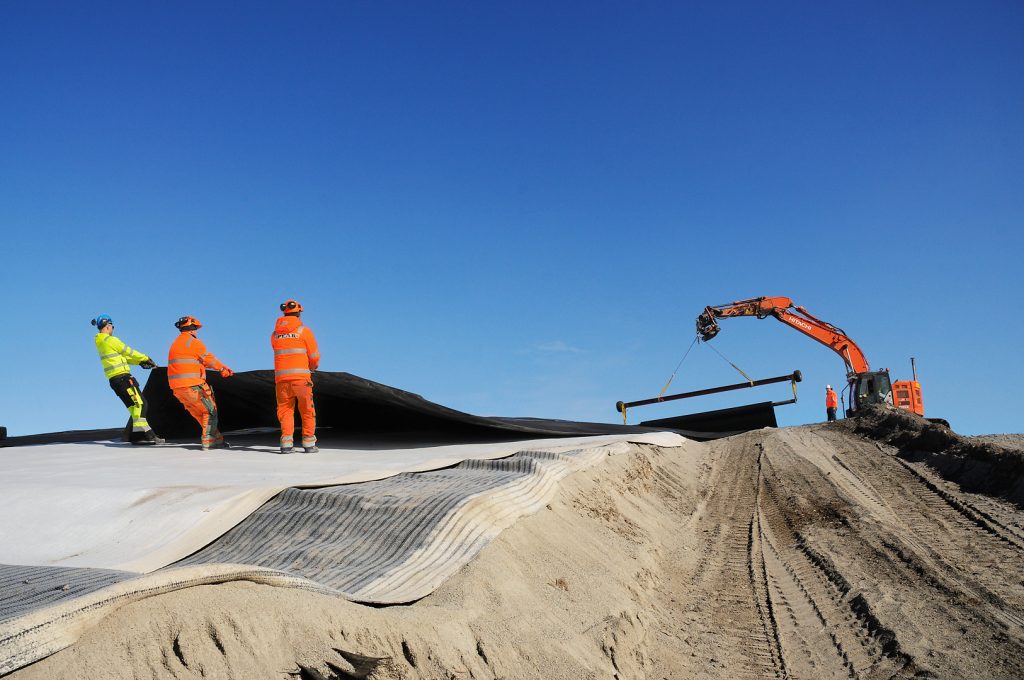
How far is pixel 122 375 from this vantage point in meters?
10.4

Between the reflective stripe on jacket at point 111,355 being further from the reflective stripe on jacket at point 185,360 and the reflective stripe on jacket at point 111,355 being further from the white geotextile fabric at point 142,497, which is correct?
the white geotextile fabric at point 142,497

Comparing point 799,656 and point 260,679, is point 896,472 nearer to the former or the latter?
point 799,656

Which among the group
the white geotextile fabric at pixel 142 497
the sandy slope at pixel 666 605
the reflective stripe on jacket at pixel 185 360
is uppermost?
the reflective stripe on jacket at pixel 185 360

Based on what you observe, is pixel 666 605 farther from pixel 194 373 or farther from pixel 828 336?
pixel 828 336

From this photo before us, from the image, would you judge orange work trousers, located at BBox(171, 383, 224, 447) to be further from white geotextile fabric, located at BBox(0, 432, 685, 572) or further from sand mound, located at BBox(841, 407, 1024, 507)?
sand mound, located at BBox(841, 407, 1024, 507)

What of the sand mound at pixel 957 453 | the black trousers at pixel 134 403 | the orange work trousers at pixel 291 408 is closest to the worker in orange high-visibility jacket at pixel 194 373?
the black trousers at pixel 134 403

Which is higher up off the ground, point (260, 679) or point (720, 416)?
point (720, 416)

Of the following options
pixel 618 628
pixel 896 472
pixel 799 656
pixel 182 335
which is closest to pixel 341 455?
pixel 182 335

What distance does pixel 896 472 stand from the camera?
10086 mm

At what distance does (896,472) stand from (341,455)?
7.21m

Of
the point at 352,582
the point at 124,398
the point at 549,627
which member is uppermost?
the point at 124,398

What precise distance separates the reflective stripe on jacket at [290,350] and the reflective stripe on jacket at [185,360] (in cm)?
131

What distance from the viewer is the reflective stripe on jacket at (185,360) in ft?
31.8

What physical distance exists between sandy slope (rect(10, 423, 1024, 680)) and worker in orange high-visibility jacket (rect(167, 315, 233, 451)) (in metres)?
5.18
